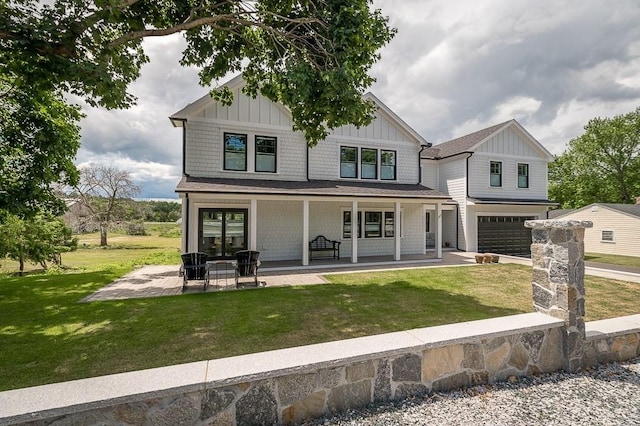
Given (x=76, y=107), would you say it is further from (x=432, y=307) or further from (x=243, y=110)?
(x=432, y=307)

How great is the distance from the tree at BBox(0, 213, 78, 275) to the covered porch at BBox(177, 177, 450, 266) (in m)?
5.34

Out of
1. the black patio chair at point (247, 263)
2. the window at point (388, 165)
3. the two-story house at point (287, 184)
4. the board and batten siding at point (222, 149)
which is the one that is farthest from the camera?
the window at point (388, 165)

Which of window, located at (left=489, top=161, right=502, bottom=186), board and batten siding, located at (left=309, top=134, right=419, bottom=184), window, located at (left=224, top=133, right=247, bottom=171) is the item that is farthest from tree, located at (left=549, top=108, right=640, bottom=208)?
window, located at (left=224, top=133, right=247, bottom=171)

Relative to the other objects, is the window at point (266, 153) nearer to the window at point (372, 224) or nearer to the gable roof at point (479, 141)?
the window at point (372, 224)

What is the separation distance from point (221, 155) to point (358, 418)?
10933mm

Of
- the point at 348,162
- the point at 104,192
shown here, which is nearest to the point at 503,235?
the point at 348,162

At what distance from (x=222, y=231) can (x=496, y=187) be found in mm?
15375

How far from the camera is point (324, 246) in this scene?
44.2 feet

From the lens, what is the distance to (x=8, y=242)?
1021cm

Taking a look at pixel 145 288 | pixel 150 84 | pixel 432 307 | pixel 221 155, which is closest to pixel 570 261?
pixel 432 307

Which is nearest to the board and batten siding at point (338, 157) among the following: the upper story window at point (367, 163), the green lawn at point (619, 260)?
the upper story window at point (367, 163)

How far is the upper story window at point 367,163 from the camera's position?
45.9 feet

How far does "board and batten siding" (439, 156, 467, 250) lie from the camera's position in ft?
53.9

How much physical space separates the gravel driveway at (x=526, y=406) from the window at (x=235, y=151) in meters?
10.7
